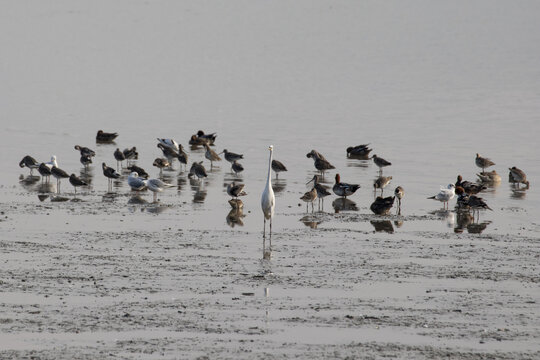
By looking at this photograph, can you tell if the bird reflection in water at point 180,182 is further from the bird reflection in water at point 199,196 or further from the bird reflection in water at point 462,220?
the bird reflection in water at point 462,220

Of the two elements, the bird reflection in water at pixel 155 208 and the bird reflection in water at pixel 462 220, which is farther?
the bird reflection in water at pixel 155 208

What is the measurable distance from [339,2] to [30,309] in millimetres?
115998

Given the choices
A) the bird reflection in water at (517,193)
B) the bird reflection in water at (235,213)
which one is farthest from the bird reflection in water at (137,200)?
the bird reflection in water at (517,193)

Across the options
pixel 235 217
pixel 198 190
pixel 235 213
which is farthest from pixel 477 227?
pixel 198 190

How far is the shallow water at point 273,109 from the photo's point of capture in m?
23.2

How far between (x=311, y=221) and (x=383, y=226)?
5.50 ft

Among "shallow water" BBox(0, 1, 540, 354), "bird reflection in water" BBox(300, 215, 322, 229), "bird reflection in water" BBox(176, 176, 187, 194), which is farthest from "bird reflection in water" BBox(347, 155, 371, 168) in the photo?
"bird reflection in water" BBox(300, 215, 322, 229)

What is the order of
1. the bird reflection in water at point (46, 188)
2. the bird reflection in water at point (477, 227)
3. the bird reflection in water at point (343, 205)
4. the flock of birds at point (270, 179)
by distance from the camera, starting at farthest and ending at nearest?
the bird reflection in water at point (46, 188)
the bird reflection in water at point (343, 205)
the flock of birds at point (270, 179)
the bird reflection in water at point (477, 227)

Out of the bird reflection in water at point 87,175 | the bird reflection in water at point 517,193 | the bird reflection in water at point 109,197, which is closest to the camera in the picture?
the bird reflection in water at point 109,197

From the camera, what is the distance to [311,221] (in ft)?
76.3

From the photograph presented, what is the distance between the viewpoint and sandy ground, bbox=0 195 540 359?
13.3 meters

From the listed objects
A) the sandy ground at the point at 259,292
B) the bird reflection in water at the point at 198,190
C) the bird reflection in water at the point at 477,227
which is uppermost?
the bird reflection in water at the point at 198,190

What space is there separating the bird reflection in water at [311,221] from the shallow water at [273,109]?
129 mm

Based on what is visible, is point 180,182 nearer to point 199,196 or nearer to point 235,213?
point 199,196
